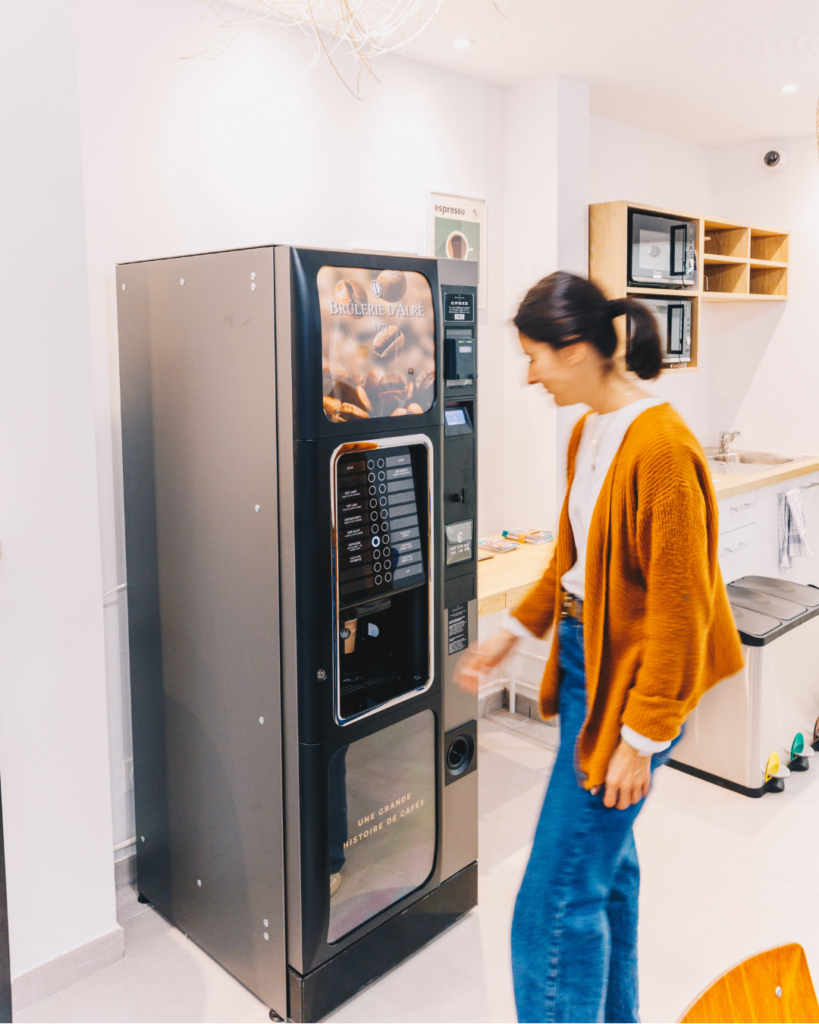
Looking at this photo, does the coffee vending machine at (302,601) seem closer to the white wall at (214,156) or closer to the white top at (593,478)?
the white wall at (214,156)

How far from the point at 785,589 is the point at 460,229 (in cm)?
184

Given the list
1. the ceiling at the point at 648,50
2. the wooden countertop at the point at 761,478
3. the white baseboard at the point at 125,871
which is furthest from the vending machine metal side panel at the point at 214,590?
the wooden countertop at the point at 761,478

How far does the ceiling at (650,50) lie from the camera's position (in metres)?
2.57

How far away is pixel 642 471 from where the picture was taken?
4.38ft

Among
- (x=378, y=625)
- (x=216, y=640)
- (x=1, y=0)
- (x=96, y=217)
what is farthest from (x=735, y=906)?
(x=1, y=0)

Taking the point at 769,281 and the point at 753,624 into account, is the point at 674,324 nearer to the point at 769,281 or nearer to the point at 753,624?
the point at 769,281

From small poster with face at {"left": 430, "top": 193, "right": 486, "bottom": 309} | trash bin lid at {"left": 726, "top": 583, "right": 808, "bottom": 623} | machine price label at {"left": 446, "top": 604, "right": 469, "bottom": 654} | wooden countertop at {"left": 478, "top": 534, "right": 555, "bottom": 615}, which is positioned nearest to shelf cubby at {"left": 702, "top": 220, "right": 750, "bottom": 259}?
small poster with face at {"left": 430, "top": 193, "right": 486, "bottom": 309}

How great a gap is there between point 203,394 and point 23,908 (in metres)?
1.20

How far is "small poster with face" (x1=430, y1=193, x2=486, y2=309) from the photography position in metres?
3.10

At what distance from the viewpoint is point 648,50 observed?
2953mm

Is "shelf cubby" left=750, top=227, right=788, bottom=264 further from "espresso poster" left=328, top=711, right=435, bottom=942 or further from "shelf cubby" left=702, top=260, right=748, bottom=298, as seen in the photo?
"espresso poster" left=328, top=711, right=435, bottom=942

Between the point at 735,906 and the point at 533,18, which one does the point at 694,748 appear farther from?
the point at 533,18

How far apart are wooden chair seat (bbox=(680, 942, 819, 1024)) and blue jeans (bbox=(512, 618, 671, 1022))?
1.88 feet

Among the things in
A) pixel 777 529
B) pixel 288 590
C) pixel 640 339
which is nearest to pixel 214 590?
pixel 288 590
